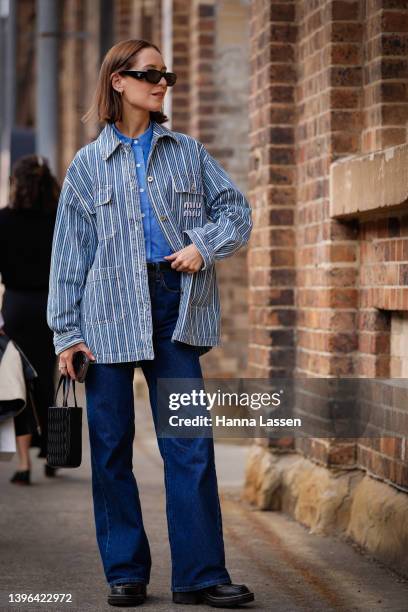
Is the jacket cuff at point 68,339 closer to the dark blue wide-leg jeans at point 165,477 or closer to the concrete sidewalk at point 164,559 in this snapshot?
the dark blue wide-leg jeans at point 165,477

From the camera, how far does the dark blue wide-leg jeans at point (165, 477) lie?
492cm

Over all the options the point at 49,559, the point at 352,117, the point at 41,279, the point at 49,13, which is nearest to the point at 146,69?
the point at 352,117

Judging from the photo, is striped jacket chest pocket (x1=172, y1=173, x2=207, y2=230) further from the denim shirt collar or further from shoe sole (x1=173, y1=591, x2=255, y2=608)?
shoe sole (x1=173, y1=591, x2=255, y2=608)

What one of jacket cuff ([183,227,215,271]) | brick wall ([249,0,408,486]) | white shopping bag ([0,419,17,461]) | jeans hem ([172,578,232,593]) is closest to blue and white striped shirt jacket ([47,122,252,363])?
jacket cuff ([183,227,215,271])

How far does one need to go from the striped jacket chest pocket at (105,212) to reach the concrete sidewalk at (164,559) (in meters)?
1.29

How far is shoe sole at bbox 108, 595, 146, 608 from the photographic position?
5.00 m

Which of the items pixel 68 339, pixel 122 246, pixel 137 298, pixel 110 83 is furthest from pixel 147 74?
pixel 68 339

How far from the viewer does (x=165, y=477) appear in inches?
197

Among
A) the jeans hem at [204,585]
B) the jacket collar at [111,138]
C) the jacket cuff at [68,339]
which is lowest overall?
the jeans hem at [204,585]

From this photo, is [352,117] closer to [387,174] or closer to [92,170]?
[387,174]

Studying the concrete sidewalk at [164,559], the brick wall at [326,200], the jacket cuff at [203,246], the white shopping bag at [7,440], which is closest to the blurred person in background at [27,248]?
the concrete sidewalk at [164,559]

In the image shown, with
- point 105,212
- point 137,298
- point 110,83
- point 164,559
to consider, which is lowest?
point 164,559

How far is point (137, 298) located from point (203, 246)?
0.94 feet

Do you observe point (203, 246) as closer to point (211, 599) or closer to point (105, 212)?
point (105, 212)
